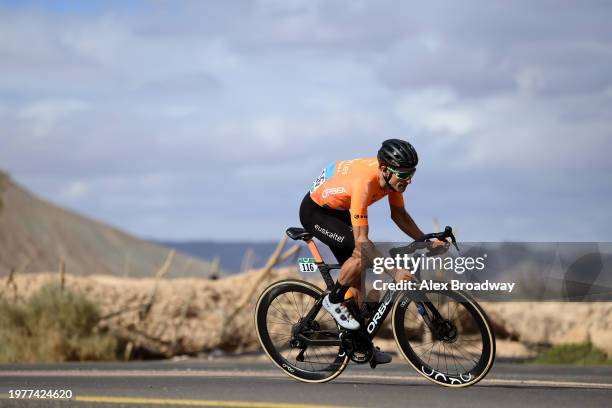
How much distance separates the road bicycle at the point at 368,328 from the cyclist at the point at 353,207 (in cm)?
15

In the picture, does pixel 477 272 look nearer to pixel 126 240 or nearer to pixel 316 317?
pixel 316 317

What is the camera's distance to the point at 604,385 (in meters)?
10.2

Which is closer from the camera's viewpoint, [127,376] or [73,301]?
[127,376]

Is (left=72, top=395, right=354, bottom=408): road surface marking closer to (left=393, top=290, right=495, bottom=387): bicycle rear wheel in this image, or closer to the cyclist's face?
(left=393, top=290, right=495, bottom=387): bicycle rear wheel

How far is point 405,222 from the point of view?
31.5ft

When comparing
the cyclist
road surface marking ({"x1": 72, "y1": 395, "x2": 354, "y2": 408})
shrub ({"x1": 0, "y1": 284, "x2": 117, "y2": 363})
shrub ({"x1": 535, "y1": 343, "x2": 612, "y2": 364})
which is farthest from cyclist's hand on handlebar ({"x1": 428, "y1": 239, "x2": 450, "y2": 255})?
shrub ({"x1": 0, "y1": 284, "x2": 117, "y2": 363})

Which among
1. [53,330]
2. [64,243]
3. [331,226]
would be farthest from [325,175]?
[64,243]

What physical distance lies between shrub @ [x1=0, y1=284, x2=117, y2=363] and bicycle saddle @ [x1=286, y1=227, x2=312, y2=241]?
10130mm

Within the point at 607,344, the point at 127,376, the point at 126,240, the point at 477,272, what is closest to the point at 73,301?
the point at 127,376

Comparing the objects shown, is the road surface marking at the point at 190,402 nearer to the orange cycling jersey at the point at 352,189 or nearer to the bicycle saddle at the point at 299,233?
the orange cycling jersey at the point at 352,189

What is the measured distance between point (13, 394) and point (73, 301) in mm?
10563

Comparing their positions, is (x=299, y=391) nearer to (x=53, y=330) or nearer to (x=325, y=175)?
(x=325, y=175)

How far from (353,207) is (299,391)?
171 cm

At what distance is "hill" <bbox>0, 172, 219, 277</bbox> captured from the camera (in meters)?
76.8
